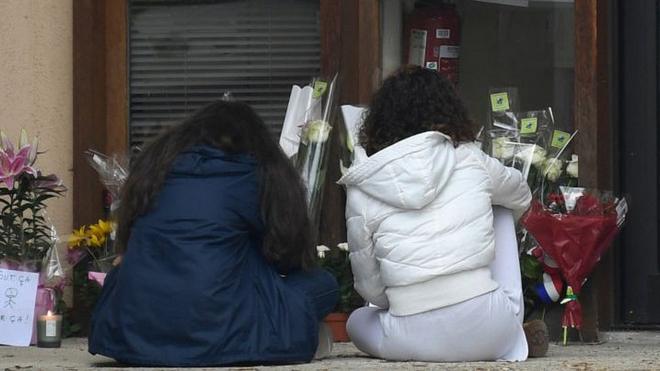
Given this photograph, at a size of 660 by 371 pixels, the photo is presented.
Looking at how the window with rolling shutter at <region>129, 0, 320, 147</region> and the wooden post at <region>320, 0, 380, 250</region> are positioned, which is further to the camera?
the window with rolling shutter at <region>129, 0, 320, 147</region>

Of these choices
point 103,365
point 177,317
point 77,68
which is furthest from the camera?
→ point 77,68

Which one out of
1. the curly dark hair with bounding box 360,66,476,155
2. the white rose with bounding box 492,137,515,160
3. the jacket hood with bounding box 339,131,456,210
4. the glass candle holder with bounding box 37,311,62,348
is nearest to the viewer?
the jacket hood with bounding box 339,131,456,210

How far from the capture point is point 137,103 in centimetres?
718

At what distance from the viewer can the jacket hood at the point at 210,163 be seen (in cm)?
501

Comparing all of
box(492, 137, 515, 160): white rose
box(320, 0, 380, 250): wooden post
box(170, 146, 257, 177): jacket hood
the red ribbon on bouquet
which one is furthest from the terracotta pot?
box(170, 146, 257, 177): jacket hood

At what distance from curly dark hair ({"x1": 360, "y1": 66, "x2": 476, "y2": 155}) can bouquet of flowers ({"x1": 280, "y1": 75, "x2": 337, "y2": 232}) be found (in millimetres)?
1316

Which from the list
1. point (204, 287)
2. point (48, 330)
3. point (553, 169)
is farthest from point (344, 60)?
point (204, 287)

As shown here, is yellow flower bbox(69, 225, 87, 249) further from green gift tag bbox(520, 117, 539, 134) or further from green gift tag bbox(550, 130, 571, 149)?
green gift tag bbox(550, 130, 571, 149)

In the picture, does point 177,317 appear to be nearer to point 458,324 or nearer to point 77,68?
point 458,324

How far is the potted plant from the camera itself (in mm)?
6523

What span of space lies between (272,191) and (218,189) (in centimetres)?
18

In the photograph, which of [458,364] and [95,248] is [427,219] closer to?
[458,364]

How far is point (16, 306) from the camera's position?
6285 millimetres

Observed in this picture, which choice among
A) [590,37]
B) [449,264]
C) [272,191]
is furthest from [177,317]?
[590,37]
